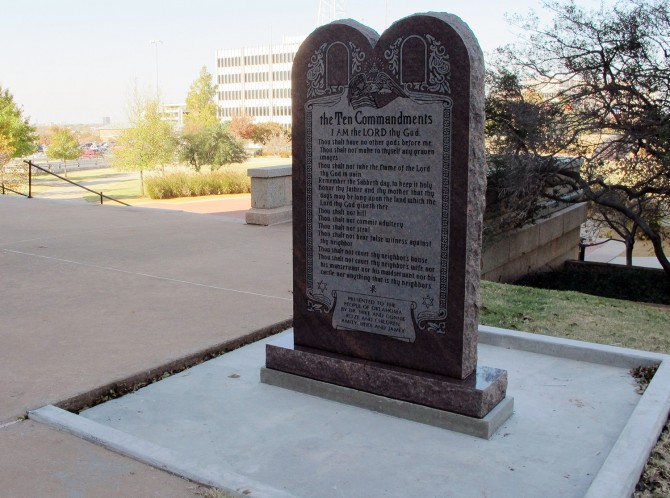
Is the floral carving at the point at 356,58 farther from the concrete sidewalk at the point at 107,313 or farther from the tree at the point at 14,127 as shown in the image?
the tree at the point at 14,127

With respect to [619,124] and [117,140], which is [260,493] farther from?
[117,140]

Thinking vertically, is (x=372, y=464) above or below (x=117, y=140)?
below

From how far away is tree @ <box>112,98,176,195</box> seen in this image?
47.9 meters

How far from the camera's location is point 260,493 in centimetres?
331

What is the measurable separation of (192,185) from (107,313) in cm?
3029

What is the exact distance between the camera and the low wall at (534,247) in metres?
15.7

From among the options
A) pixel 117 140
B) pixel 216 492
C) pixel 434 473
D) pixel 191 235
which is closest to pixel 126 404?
pixel 216 492

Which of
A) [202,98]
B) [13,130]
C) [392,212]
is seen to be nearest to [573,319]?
[392,212]

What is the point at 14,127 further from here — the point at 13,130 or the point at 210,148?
the point at 210,148

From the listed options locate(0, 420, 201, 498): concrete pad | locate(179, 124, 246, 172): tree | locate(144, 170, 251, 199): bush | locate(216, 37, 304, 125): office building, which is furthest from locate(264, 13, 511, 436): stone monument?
locate(216, 37, 304, 125): office building

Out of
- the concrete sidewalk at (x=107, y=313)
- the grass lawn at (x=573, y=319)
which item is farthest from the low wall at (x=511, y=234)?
the grass lawn at (x=573, y=319)

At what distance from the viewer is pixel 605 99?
1574 centimetres

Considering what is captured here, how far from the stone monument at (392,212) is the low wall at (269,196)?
717 cm

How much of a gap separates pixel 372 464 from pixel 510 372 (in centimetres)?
187
